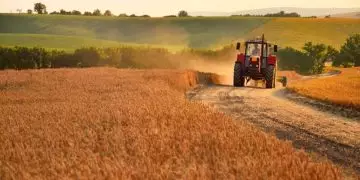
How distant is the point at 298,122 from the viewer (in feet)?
49.1

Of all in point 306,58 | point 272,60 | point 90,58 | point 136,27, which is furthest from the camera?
point 136,27

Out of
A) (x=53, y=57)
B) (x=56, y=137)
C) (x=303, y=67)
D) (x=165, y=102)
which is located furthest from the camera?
(x=303, y=67)

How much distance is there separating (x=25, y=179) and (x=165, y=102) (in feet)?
25.0

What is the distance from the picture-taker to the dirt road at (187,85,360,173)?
35.6ft

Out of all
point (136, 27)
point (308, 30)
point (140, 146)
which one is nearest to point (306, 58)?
point (308, 30)

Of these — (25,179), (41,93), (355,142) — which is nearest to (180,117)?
(355,142)

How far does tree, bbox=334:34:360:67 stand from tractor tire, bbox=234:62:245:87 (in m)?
52.0

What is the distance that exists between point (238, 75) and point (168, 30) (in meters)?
87.2

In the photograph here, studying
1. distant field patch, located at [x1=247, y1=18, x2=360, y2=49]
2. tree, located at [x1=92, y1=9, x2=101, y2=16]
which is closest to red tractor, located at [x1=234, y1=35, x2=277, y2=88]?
distant field patch, located at [x1=247, y1=18, x2=360, y2=49]

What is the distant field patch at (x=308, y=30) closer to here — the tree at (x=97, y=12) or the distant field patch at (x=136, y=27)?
the distant field patch at (x=136, y=27)

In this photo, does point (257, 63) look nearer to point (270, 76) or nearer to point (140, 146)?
point (270, 76)

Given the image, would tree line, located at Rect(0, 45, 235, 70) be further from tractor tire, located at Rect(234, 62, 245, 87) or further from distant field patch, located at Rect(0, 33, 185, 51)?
tractor tire, located at Rect(234, 62, 245, 87)

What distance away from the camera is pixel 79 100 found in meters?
15.1

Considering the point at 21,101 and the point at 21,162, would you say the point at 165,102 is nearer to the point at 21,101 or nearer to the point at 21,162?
the point at 21,101
